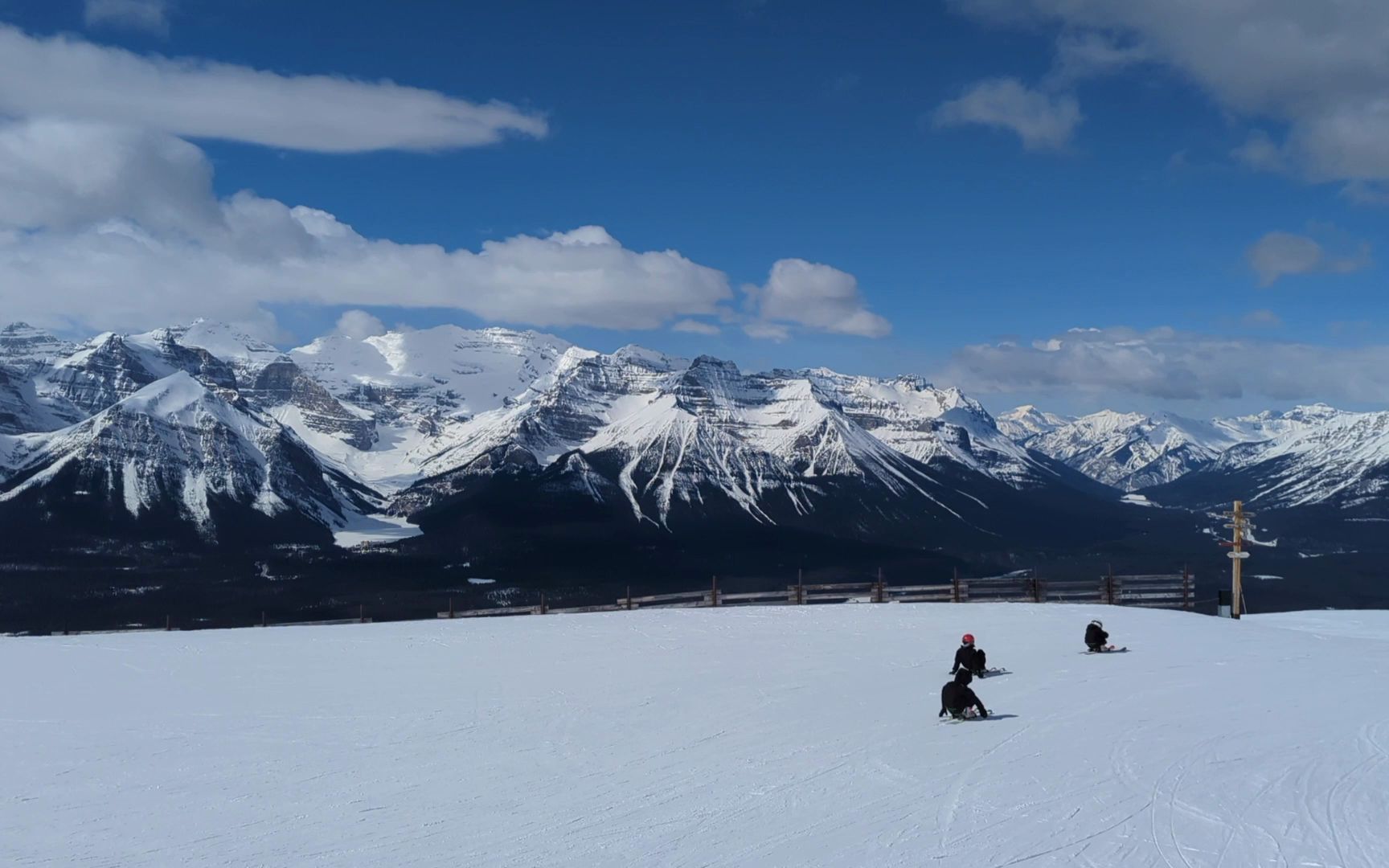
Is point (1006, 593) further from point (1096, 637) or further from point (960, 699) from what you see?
point (960, 699)

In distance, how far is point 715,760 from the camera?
20.8 m

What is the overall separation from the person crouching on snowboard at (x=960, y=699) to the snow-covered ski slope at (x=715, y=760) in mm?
479

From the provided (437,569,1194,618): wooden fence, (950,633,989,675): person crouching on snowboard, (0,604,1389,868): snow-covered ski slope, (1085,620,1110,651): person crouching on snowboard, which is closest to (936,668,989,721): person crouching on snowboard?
(0,604,1389,868): snow-covered ski slope

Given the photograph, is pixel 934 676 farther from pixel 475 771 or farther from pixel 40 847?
pixel 40 847

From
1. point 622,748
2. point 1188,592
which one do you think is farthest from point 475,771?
point 1188,592

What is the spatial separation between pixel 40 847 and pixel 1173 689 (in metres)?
23.8

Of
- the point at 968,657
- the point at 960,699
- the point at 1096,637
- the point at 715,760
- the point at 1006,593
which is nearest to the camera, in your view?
the point at 715,760

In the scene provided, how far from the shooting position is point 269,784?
20094 millimetres

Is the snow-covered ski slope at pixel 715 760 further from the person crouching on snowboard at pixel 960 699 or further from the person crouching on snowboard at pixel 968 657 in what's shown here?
the person crouching on snowboard at pixel 968 657

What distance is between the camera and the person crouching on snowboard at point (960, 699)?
23.0m

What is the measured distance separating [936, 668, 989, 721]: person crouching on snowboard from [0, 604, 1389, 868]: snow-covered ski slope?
18.9 inches

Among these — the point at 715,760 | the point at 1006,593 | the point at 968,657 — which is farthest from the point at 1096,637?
the point at 1006,593

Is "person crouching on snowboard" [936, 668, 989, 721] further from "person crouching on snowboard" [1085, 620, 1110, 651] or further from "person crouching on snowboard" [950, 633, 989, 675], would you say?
"person crouching on snowboard" [1085, 620, 1110, 651]

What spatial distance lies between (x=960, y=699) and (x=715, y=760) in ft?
19.1
